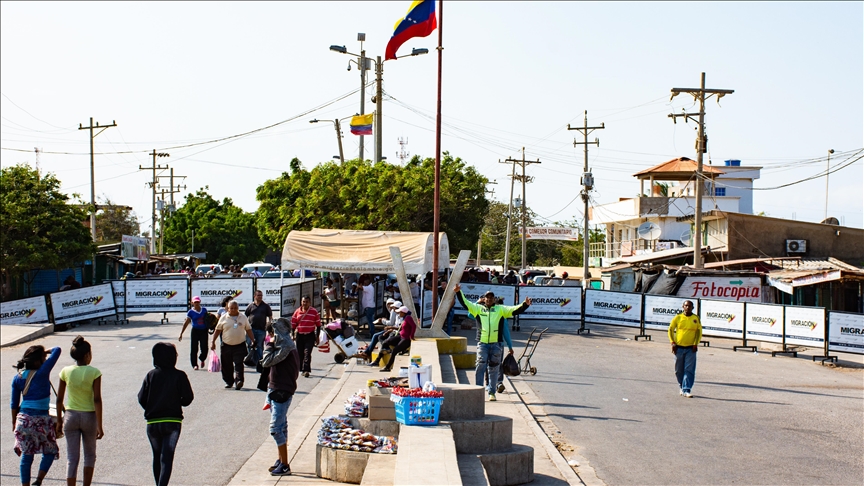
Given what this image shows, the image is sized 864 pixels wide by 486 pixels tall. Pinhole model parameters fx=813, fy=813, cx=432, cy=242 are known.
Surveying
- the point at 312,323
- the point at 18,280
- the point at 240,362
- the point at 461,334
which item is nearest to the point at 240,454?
the point at 240,362

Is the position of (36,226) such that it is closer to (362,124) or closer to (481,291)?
(362,124)

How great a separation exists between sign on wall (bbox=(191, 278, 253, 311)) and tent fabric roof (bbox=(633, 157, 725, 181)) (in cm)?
3264

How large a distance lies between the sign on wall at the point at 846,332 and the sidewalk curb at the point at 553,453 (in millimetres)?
10576

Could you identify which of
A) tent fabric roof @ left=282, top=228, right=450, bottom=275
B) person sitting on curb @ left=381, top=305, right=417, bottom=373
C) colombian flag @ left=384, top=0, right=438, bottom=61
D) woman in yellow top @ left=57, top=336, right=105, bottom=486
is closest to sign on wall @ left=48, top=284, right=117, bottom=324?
tent fabric roof @ left=282, top=228, right=450, bottom=275

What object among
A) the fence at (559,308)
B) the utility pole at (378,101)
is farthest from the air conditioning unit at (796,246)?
the utility pole at (378,101)

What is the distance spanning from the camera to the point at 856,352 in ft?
64.1

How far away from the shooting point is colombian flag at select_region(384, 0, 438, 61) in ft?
65.1

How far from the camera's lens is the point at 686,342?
14.1 metres

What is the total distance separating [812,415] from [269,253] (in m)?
66.8

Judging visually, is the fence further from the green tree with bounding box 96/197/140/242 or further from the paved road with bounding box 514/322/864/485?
the green tree with bounding box 96/197/140/242

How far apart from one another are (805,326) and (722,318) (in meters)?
2.59

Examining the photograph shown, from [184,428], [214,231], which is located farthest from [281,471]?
[214,231]

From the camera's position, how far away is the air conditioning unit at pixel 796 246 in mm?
34688

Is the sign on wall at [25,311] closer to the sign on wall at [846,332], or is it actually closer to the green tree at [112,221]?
the sign on wall at [846,332]
